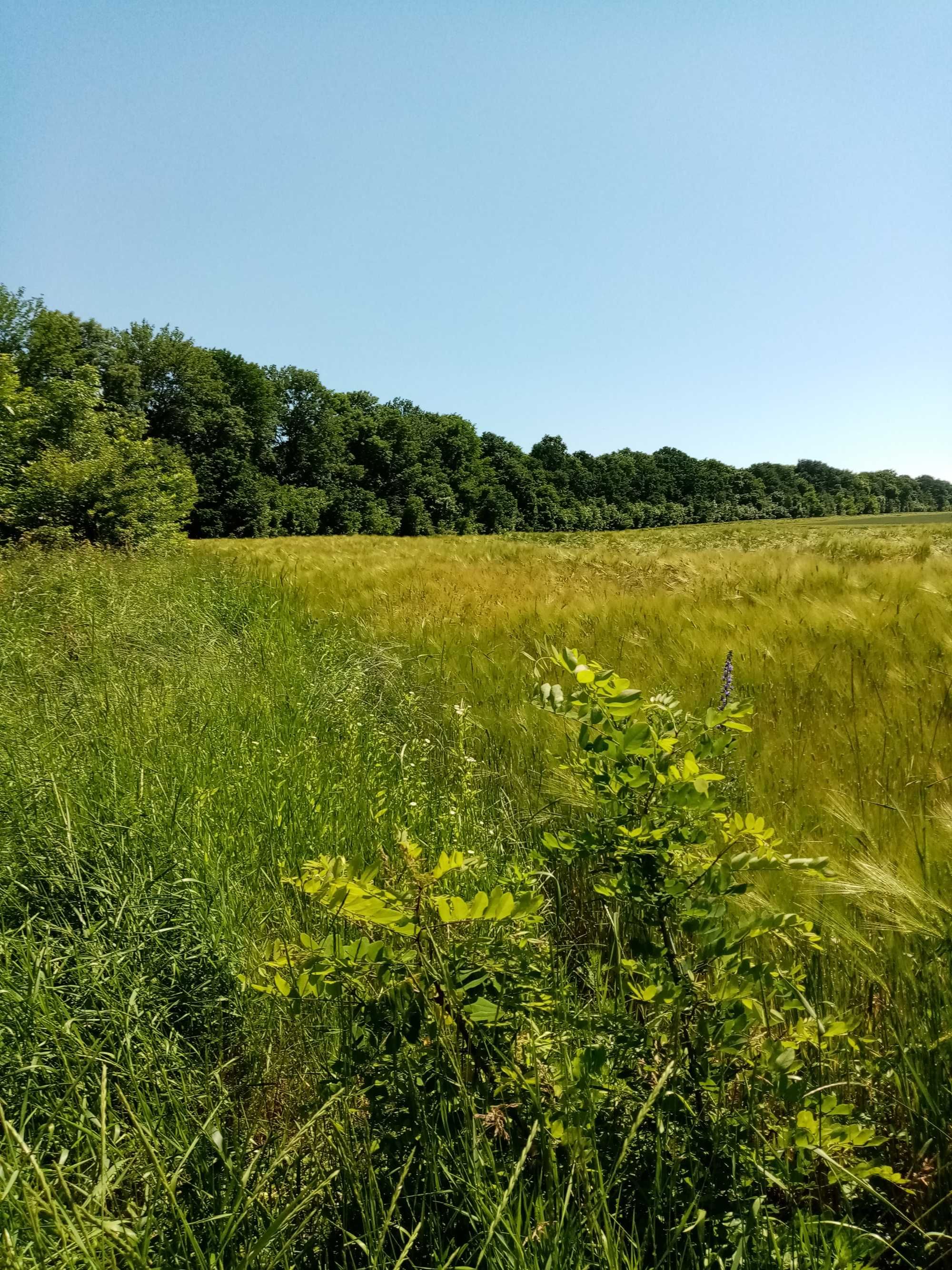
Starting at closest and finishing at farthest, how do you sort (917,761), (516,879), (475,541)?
(516,879) < (917,761) < (475,541)

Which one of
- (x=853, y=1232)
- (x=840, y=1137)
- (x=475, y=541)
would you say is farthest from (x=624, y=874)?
(x=475, y=541)

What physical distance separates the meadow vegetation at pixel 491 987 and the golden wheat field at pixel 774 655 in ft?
0.09

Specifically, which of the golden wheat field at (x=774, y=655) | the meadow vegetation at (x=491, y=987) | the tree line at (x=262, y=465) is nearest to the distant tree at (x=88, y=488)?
the tree line at (x=262, y=465)

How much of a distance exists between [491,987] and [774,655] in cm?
259

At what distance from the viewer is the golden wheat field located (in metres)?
1.76

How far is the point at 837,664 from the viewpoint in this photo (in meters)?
2.90

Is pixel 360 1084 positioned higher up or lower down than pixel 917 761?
lower down

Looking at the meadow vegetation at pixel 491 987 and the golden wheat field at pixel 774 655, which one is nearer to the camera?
the meadow vegetation at pixel 491 987

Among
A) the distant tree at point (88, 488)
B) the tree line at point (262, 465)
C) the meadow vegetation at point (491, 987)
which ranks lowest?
the meadow vegetation at point (491, 987)

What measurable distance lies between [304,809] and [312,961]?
1270 mm

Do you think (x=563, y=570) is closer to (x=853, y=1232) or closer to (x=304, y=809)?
(x=304, y=809)

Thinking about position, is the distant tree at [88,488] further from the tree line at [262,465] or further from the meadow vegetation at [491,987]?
the meadow vegetation at [491,987]

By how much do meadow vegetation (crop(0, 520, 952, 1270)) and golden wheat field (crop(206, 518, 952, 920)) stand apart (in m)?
0.03

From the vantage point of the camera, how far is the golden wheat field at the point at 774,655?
69.3 inches
